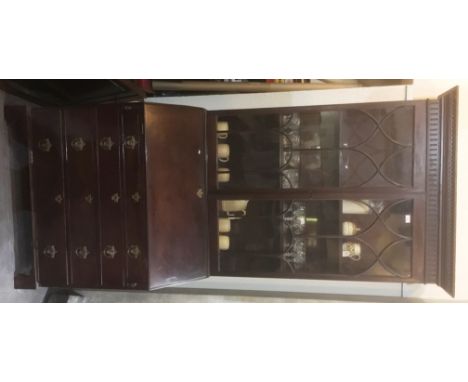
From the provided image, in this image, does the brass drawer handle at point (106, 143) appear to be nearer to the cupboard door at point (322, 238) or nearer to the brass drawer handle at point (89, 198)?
the brass drawer handle at point (89, 198)

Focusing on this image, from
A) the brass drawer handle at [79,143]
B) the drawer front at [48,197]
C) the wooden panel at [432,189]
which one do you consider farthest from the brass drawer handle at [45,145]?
the wooden panel at [432,189]

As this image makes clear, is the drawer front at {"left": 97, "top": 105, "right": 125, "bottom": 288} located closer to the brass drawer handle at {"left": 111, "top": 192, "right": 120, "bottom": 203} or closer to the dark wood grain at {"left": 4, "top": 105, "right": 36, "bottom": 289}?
the brass drawer handle at {"left": 111, "top": 192, "right": 120, "bottom": 203}

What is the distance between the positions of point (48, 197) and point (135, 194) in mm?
433

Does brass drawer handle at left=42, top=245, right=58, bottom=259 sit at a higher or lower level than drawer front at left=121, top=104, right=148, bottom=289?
lower

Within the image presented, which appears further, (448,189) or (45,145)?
(45,145)

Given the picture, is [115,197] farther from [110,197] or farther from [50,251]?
[50,251]

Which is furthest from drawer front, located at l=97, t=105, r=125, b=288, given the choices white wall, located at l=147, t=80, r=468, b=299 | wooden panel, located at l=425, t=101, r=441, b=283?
wooden panel, located at l=425, t=101, r=441, b=283

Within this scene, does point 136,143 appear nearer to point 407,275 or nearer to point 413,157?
point 413,157

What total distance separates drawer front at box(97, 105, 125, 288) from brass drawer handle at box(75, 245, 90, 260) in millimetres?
68

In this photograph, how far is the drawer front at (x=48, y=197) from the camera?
1525mm

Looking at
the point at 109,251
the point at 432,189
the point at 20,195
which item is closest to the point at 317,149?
the point at 432,189

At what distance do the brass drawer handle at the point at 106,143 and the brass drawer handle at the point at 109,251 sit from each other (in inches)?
16.9

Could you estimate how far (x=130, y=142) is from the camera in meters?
1.45

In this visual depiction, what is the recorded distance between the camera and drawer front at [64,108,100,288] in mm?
1499
